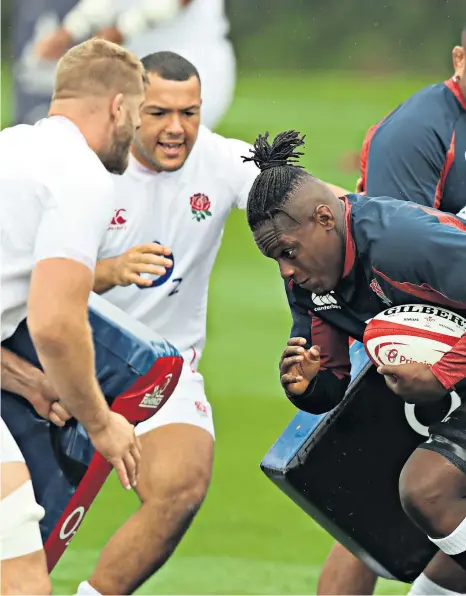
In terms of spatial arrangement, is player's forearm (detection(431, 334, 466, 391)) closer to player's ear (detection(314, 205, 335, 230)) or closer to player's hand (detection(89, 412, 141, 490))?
player's ear (detection(314, 205, 335, 230))

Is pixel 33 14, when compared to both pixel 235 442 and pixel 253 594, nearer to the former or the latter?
pixel 235 442

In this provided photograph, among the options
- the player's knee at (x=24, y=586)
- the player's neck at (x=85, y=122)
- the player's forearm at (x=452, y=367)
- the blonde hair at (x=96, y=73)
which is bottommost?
the player's knee at (x=24, y=586)

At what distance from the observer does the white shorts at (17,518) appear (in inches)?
160

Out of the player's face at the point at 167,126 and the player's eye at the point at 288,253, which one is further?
the player's face at the point at 167,126

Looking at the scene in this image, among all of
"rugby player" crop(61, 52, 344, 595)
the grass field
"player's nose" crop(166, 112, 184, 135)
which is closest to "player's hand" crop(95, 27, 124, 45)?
the grass field

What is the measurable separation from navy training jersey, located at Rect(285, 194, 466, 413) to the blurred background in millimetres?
1093

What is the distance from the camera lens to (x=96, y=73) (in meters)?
4.50

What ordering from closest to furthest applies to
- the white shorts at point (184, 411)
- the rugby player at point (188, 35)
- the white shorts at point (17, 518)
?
the white shorts at point (17, 518), the white shorts at point (184, 411), the rugby player at point (188, 35)

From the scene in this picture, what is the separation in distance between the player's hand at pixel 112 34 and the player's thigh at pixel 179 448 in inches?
220

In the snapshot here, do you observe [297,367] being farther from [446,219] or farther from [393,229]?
[446,219]

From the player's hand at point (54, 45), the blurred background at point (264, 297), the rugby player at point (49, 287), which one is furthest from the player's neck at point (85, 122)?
the player's hand at point (54, 45)

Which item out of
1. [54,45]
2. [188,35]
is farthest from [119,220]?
[54,45]

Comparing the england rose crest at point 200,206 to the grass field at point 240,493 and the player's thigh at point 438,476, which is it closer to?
the grass field at point 240,493

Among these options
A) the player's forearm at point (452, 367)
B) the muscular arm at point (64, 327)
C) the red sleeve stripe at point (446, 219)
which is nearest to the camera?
the muscular arm at point (64, 327)
